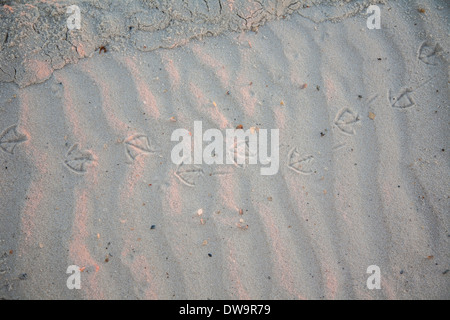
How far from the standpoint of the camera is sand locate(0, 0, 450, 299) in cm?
192

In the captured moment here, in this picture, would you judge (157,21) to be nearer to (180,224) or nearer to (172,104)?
(172,104)

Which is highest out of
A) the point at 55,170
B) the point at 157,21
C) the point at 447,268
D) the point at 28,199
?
the point at 157,21

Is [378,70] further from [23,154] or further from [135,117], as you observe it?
[23,154]

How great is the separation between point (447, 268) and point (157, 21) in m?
2.25

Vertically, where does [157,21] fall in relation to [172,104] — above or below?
above

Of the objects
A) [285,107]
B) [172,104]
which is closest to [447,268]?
[285,107]

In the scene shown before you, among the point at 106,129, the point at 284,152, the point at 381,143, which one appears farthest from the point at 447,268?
the point at 106,129

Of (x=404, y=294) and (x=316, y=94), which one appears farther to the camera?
(x=316, y=94)

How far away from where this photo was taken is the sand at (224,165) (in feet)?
6.28

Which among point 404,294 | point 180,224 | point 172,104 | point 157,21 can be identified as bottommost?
point 404,294

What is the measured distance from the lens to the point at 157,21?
83.7 inches

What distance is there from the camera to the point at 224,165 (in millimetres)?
2018

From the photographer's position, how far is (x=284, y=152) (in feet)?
6.69

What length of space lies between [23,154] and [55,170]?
218 millimetres
